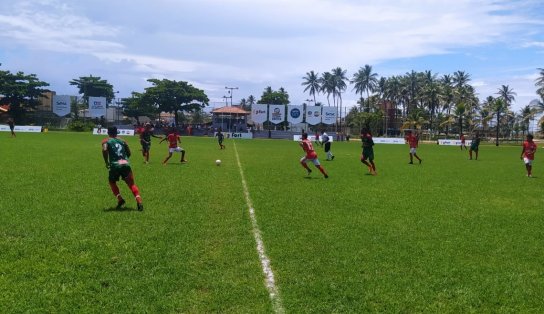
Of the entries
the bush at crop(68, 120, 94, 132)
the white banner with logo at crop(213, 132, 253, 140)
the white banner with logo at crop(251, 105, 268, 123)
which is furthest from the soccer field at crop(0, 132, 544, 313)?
the white banner with logo at crop(251, 105, 268, 123)

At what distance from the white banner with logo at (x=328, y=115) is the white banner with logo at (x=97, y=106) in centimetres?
3355

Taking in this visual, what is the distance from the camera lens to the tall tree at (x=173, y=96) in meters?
81.4

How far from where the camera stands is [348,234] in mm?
7832

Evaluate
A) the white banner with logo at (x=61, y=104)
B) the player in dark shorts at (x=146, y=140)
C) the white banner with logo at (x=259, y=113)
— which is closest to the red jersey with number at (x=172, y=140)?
the player in dark shorts at (x=146, y=140)

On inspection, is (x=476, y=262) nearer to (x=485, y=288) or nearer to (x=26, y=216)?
(x=485, y=288)

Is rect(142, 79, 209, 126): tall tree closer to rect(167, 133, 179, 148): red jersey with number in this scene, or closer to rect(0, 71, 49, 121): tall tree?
rect(0, 71, 49, 121): tall tree

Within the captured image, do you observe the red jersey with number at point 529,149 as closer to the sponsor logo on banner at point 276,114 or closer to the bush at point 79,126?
the sponsor logo on banner at point 276,114

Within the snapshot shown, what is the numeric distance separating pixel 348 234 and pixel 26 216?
545cm

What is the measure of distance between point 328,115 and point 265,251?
70.7m

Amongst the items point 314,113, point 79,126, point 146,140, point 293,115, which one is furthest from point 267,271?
point 79,126

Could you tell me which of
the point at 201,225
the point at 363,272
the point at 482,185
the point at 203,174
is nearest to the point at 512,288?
the point at 363,272

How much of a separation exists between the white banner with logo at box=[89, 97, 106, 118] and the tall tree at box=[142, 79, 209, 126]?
8102 millimetres

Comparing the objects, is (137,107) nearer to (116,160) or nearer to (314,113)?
(314,113)

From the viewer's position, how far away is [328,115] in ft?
251
